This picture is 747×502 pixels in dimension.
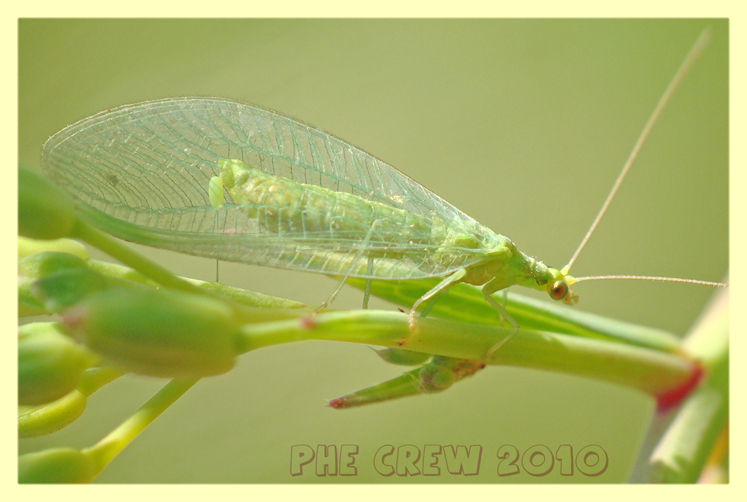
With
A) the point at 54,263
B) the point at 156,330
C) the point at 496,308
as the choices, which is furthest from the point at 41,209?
the point at 496,308

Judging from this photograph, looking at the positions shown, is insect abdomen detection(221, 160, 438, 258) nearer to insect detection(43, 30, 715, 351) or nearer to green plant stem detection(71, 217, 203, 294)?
insect detection(43, 30, 715, 351)

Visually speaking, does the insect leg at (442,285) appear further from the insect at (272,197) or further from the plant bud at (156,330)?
the plant bud at (156,330)

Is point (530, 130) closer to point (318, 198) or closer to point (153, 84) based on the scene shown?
point (318, 198)

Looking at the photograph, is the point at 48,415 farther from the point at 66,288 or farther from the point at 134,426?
the point at 66,288

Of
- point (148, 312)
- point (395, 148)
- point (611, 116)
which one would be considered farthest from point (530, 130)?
point (148, 312)

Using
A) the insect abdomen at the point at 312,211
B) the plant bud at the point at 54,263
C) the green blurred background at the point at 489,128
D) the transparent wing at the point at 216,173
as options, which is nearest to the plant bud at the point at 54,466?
the plant bud at the point at 54,263

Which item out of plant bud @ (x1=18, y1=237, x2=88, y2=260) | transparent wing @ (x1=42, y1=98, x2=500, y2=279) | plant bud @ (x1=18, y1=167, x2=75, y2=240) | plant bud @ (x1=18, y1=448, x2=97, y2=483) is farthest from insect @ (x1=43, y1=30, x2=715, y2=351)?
plant bud @ (x1=18, y1=448, x2=97, y2=483)
